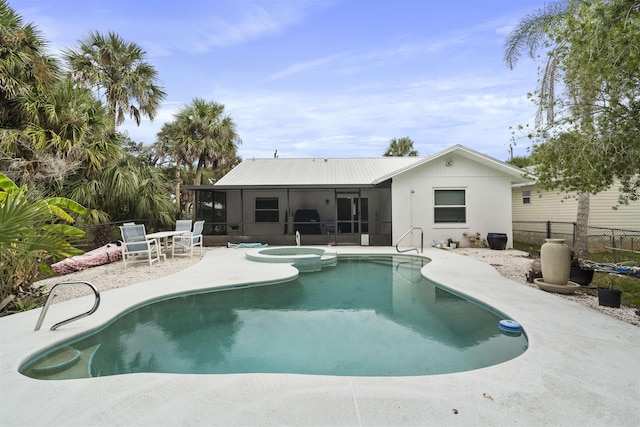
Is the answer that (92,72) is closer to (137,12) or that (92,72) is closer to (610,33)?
(137,12)

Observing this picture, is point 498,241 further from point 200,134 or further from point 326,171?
point 200,134

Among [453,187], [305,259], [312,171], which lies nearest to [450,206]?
[453,187]

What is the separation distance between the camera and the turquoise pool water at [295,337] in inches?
142

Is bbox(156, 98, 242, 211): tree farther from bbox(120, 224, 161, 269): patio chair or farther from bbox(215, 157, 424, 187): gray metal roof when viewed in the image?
bbox(120, 224, 161, 269): patio chair

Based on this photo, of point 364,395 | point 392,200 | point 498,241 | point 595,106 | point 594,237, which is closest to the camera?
point 364,395

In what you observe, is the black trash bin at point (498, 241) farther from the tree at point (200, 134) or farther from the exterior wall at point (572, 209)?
the tree at point (200, 134)

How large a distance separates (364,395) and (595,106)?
6.12 meters

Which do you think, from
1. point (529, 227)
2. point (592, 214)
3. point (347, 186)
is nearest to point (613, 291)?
point (347, 186)

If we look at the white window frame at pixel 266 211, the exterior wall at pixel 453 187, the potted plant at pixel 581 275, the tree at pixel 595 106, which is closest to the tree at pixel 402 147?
A: the white window frame at pixel 266 211

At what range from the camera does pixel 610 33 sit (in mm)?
4230

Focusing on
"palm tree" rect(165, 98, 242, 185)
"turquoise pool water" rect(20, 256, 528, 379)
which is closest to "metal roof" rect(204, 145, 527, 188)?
"palm tree" rect(165, 98, 242, 185)

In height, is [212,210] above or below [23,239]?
above

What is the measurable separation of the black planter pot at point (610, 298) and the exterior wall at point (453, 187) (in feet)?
26.6

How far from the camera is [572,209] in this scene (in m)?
13.8
